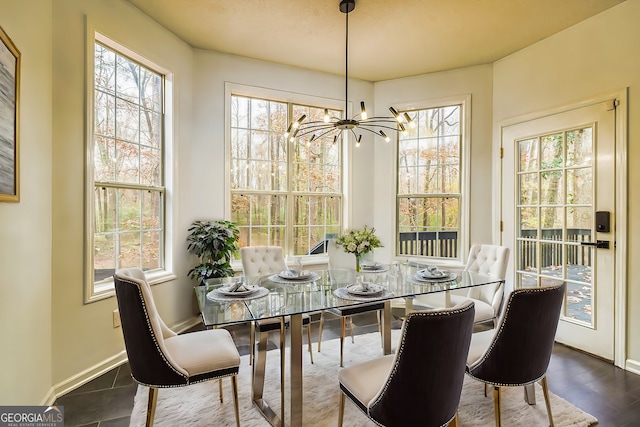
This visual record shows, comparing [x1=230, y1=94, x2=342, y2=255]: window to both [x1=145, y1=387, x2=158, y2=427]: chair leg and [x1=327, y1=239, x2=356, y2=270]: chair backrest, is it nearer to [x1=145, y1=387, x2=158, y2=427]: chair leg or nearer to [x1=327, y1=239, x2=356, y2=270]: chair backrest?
[x1=327, y1=239, x2=356, y2=270]: chair backrest

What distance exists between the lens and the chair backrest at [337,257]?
343 centimetres

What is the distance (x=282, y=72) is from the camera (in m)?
4.00

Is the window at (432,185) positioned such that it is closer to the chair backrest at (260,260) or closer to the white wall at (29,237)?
the chair backrest at (260,260)

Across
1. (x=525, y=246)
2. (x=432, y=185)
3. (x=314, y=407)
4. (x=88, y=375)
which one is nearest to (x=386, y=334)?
(x=314, y=407)

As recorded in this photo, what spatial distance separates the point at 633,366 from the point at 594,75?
2.47 meters

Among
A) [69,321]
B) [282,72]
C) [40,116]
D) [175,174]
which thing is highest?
[282,72]

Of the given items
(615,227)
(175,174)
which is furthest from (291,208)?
(615,227)

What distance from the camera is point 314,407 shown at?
6.93 feet

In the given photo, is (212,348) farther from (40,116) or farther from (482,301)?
(482,301)

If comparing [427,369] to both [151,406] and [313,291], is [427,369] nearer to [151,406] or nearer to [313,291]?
[313,291]

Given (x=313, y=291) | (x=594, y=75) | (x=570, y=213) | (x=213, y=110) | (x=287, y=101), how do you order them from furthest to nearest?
(x=287, y=101) < (x=213, y=110) < (x=570, y=213) < (x=594, y=75) < (x=313, y=291)

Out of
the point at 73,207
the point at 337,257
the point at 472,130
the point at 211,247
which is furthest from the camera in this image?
the point at 472,130

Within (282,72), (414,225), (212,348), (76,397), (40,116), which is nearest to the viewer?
(212,348)

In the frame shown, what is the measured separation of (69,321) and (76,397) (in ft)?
1.68
